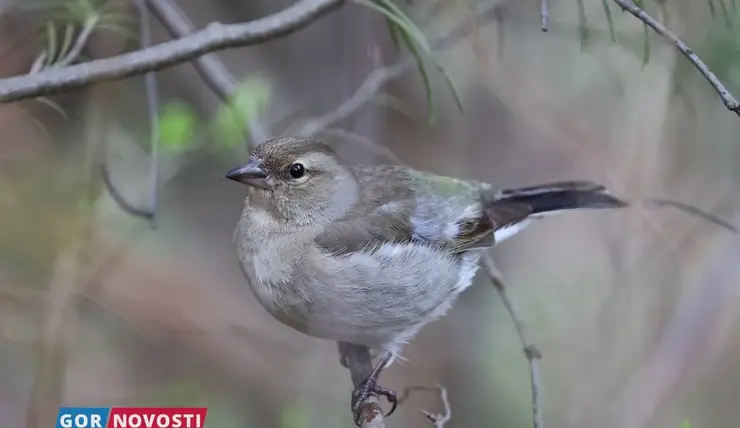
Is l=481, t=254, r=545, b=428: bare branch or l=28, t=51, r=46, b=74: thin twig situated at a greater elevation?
l=28, t=51, r=46, b=74: thin twig

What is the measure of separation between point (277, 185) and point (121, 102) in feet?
0.98

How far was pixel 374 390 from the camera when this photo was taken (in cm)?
135

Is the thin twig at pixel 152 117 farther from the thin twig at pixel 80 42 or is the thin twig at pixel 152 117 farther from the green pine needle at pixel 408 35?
the green pine needle at pixel 408 35

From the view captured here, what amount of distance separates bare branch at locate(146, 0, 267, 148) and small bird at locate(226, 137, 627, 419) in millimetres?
119

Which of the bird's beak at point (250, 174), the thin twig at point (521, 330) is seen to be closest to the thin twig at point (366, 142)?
the thin twig at point (521, 330)

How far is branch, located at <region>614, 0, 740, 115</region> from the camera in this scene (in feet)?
3.02

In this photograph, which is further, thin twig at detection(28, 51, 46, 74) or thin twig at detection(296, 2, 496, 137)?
thin twig at detection(296, 2, 496, 137)

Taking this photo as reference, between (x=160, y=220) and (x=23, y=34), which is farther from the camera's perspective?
(x=160, y=220)

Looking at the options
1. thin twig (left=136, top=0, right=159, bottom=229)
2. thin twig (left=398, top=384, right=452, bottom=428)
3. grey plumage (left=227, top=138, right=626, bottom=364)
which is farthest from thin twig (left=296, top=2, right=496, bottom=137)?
thin twig (left=398, top=384, right=452, bottom=428)

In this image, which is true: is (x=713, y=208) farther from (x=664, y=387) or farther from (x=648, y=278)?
(x=664, y=387)

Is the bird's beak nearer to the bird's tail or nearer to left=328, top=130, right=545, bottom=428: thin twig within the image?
left=328, top=130, right=545, bottom=428: thin twig

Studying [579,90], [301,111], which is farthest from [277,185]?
[579,90]

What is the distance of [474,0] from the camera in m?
1.37

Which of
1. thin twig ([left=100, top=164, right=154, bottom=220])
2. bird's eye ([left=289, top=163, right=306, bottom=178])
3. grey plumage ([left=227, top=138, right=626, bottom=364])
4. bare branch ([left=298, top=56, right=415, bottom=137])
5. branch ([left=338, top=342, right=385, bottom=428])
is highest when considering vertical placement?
bare branch ([left=298, top=56, right=415, bottom=137])
